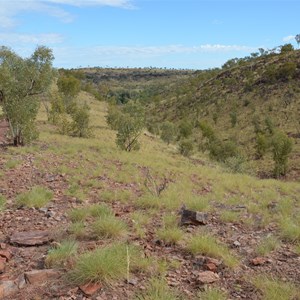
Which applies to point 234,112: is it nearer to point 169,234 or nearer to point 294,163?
point 294,163

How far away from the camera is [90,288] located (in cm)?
470

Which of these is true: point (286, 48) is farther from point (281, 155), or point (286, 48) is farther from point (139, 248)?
point (139, 248)

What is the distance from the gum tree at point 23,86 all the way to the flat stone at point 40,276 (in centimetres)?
1577

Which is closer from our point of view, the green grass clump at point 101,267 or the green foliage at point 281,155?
the green grass clump at point 101,267

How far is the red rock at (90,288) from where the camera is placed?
15.2 feet

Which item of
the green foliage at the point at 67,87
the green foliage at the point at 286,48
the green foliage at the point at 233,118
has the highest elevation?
the green foliage at the point at 286,48

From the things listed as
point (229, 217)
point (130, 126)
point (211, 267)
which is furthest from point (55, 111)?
point (211, 267)

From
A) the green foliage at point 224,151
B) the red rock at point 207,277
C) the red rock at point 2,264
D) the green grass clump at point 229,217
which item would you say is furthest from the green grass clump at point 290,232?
the green foliage at point 224,151

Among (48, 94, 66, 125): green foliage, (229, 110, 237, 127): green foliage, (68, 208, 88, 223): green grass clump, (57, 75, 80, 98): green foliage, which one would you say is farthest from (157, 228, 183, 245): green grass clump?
(229, 110, 237, 127): green foliage

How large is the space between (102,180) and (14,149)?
22.7ft

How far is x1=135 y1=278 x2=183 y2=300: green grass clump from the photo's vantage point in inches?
175

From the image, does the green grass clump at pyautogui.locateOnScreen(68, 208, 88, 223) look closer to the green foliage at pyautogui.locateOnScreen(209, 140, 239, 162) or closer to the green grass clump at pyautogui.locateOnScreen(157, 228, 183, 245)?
the green grass clump at pyautogui.locateOnScreen(157, 228, 183, 245)

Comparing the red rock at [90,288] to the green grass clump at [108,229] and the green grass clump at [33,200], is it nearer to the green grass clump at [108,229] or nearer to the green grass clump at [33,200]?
the green grass clump at [108,229]

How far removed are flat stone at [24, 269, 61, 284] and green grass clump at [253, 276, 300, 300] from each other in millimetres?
2681
